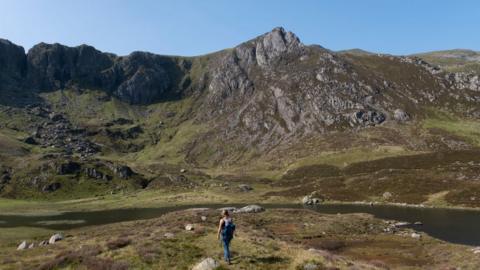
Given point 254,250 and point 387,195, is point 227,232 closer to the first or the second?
point 254,250

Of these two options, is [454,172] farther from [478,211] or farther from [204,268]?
[204,268]

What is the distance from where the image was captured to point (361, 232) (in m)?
89.1

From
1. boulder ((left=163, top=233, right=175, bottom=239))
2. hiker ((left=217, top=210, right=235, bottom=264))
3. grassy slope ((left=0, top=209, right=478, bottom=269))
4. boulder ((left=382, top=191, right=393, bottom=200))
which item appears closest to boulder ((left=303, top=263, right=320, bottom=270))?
grassy slope ((left=0, top=209, right=478, bottom=269))

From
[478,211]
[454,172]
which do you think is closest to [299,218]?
[478,211]

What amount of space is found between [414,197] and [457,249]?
99.4 m

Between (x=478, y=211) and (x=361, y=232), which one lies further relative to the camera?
(x=478, y=211)

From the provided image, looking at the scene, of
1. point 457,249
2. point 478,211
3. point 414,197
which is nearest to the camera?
point 457,249

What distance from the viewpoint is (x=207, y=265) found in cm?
3038

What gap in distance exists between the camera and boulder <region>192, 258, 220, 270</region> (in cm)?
3023

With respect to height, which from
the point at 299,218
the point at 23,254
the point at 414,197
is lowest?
the point at 414,197

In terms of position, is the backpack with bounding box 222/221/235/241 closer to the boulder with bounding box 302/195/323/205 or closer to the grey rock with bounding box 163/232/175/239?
the grey rock with bounding box 163/232/175/239

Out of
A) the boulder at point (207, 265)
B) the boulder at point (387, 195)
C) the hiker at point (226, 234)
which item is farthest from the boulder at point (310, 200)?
the boulder at point (207, 265)

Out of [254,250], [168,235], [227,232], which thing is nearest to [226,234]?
[227,232]

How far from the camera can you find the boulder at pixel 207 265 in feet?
99.2
